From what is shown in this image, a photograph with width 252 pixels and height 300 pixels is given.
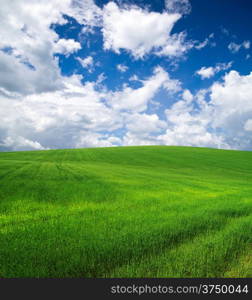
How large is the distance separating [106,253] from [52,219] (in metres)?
3.65

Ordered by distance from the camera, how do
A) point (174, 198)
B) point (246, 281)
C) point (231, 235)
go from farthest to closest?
point (174, 198), point (231, 235), point (246, 281)

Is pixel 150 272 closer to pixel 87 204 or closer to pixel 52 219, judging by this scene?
pixel 52 219

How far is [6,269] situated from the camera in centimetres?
413

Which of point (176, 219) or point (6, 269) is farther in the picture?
point (176, 219)

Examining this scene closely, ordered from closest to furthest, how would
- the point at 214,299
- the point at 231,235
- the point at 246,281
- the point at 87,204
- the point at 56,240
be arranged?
the point at 214,299 → the point at 246,281 → the point at 56,240 → the point at 231,235 → the point at 87,204

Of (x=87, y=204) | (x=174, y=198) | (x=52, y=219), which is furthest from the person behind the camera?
(x=174, y=198)

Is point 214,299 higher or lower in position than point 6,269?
lower

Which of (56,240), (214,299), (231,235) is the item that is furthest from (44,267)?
(231,235)

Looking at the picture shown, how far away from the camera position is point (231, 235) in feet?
20.8

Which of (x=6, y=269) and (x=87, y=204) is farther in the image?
(x=87, y=204)

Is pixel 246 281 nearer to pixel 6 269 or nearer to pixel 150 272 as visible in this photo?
pixel 150 272

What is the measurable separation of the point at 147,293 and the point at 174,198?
28.1 ft

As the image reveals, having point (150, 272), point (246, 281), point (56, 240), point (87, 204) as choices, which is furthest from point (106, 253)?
point (87, 204)

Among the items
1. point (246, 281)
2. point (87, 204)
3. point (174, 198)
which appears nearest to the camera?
point (246, 281)
